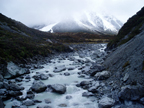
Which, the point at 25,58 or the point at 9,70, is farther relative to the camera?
the point at 25,58

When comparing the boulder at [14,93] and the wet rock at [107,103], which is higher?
the boulder at [14,93]

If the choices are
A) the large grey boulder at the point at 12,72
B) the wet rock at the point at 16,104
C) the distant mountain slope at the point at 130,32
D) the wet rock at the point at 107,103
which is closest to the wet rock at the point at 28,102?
the wet rock at the point at 16,104

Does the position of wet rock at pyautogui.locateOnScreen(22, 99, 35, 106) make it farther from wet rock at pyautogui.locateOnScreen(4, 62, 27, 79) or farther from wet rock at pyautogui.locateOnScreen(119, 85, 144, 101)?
wet rock at pyautogui.locateOnScreen(119, 85, 144, 101)

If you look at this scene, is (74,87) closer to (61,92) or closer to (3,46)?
(61,92)

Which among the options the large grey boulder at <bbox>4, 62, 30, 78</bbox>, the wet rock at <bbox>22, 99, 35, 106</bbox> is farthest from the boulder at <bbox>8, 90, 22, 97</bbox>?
the large grey boulder at <bbox>4, 62, 30, 78</bbox>

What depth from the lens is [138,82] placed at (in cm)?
1000

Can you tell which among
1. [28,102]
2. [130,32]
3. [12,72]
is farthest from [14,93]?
[130,32]

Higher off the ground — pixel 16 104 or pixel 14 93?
pixel 14 93

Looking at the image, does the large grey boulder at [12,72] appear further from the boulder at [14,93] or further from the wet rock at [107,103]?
the wet rock at [107,103]

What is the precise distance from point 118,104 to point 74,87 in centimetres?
606

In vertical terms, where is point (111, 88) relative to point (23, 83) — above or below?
below

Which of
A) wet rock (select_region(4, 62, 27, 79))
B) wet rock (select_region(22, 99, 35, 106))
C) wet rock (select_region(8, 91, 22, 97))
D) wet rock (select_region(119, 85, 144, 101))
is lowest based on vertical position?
wet rock (select_region(119, 85, 144, 101))

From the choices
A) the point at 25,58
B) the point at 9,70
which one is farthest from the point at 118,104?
the point at 25,58

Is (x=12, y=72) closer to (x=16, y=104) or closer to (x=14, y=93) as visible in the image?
(x=14, y=93)
